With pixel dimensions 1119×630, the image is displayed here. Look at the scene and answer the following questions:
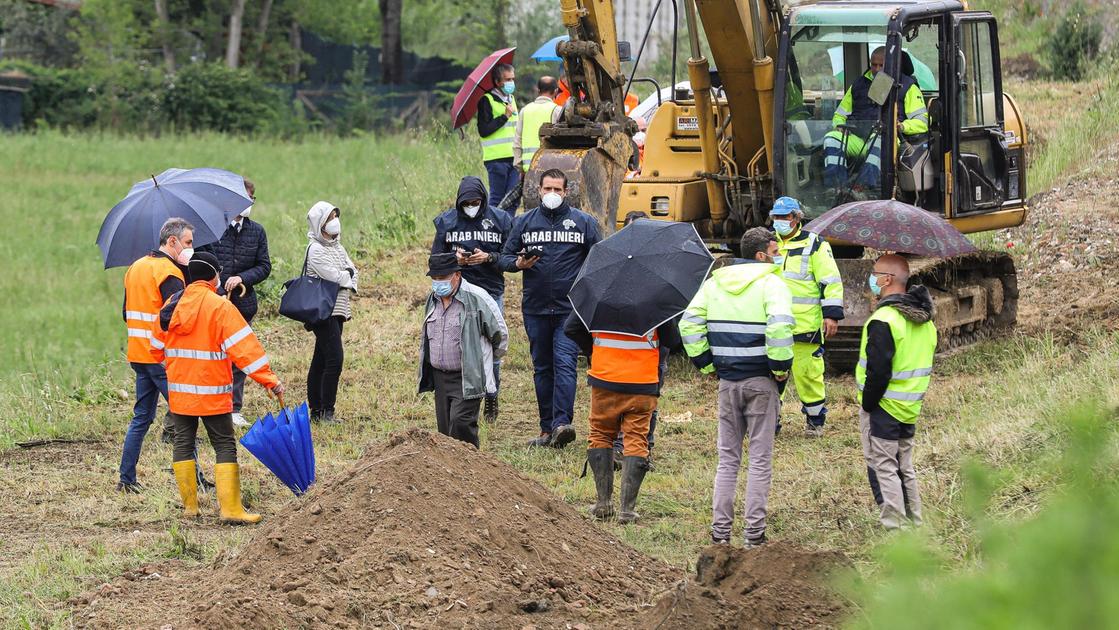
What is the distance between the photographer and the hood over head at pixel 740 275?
7.21 metres

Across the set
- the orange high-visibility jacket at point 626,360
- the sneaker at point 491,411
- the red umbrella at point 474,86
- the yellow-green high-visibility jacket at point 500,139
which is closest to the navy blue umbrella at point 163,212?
the sneaker at point 491,411

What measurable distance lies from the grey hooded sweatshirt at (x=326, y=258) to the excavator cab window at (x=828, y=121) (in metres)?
3.88

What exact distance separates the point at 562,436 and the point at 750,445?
8.67 ft

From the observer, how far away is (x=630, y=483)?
26.3 feet

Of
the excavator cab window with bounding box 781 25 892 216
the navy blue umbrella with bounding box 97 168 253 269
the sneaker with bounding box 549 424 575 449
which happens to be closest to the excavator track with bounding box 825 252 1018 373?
the excavator cab window with bounding box 781 25 892 216

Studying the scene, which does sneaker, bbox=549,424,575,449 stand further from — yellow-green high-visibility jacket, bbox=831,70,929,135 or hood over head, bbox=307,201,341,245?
yellow-green high-visibility jacket, bbox=831,70,929,135

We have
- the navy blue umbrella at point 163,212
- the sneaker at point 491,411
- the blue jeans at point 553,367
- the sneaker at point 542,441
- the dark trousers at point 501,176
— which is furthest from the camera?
the dark trousers at point 501,176

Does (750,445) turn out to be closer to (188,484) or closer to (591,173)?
(188,484)

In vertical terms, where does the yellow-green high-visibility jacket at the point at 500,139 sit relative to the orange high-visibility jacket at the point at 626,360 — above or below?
above

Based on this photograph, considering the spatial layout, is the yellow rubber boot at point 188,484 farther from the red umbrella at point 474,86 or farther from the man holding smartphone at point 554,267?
the red umbrella at point 474,86

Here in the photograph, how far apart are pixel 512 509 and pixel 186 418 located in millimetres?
2602

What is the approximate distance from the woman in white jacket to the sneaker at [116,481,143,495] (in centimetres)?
186

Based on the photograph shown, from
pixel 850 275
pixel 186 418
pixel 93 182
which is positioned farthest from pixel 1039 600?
pixel 93 182

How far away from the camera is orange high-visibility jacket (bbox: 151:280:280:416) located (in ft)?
27.3
